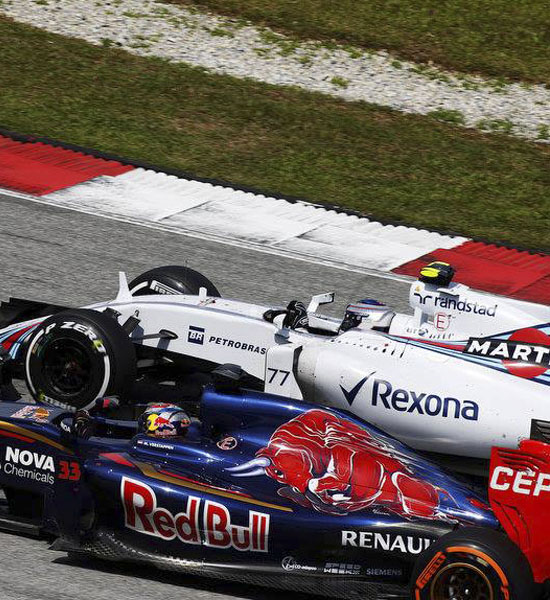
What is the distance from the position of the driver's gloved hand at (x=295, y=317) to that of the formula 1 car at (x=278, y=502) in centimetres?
127

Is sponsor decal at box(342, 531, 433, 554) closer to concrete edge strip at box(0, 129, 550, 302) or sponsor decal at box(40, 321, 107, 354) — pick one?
sponsor decal at box(40, 321, 107, 354)

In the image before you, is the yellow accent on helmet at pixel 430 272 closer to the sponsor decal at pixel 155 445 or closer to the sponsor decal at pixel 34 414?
the sponsor decal at pixel 155 445

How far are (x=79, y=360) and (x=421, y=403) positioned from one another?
230 cm

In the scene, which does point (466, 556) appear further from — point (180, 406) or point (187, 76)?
point (187, 76)

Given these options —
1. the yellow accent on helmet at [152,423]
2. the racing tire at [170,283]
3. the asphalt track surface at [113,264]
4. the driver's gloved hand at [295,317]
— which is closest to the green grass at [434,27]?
the asphalt track surface at [113,264]

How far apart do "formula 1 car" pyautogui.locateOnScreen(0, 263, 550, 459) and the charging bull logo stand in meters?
0.62

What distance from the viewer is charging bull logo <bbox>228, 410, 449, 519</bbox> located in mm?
6660

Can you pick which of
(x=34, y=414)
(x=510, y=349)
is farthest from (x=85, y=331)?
(x=510, y=349)

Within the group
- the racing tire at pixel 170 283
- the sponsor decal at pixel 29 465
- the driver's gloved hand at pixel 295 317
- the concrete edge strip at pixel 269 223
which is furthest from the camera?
the concrete edge strip at pixel 269 223

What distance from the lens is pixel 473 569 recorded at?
6137mm

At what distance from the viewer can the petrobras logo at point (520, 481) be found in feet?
21.1

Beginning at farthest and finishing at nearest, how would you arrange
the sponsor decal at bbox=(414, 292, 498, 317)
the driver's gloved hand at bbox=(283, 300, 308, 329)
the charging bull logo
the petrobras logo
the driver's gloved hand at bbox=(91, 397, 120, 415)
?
the sponsor decal at bbox=(414, 292, 498, 317), the driver's gloved hand at bbox=(283, 300, 308, 329), the driver's gloved hand at bbox=(91, 397, 120, 415), the charging bull logo, the petrobras logo

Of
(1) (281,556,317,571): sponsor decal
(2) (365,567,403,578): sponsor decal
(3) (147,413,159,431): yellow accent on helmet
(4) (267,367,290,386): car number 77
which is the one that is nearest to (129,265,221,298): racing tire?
(4) (267,367,290,386): car number 77

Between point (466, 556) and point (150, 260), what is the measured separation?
6585mm
